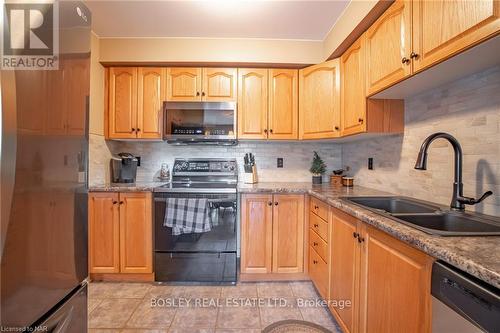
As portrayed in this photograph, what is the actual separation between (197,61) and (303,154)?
155 centimetres

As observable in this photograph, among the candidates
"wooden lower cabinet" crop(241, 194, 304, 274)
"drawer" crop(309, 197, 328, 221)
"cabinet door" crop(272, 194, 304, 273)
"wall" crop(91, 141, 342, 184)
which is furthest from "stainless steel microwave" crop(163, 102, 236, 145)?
"drawer" crop(309, 197, 328, 221)

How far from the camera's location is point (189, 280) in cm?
221

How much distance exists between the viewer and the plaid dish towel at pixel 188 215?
7.06 feet

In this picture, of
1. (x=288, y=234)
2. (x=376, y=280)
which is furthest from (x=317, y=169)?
(x=376, y=280)

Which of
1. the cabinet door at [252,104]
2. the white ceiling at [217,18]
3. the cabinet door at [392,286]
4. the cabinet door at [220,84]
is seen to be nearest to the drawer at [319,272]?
the cabinet door at [392,286]

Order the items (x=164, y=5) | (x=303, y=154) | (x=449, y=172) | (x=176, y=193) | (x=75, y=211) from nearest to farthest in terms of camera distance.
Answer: (x=75, y=211), (x=449, y=172), (x=164, y=5), (x=176, y=193), (x=303, y=154)

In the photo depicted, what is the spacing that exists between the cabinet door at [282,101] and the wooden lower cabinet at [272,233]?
0.70m

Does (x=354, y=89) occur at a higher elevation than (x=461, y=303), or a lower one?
higher

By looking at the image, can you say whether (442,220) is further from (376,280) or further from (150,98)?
(150,98)

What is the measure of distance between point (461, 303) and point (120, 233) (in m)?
2.39

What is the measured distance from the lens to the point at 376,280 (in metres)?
1.13

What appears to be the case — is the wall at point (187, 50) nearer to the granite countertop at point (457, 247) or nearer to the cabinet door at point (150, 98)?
the cabinet door at point (150, 98)

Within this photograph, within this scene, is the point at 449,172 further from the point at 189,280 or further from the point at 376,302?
the point at 189,280

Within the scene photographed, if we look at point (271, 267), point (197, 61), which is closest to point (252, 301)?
point (271, 267)
